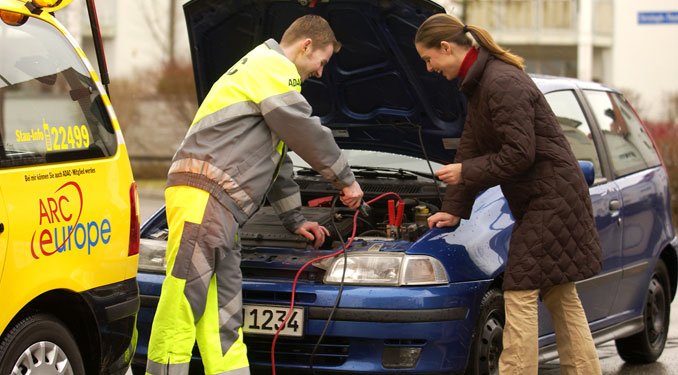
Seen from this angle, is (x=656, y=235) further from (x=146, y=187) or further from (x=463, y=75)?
(x=146, y=187)

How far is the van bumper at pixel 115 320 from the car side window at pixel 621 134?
9.89 ft

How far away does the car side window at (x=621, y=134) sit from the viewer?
7219 millimetres

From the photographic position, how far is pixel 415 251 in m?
5.61

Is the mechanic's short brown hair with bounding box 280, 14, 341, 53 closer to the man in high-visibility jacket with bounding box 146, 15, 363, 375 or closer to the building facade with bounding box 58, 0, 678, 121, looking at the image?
the man in high-visibility jacket with bounding box 146, 15, 363, 375

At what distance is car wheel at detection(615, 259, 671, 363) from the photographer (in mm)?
7523

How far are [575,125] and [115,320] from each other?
2.96 m

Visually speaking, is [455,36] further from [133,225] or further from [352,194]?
[133,225]

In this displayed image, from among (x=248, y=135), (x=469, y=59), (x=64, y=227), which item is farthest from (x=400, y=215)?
(x=64, y=227)

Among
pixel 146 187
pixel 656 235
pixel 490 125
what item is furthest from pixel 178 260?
pixel 146 187

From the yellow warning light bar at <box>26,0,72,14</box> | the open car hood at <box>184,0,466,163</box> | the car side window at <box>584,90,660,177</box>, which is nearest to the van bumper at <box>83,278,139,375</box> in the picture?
the yellow warning light bar at <box>26,0,72,14</box>

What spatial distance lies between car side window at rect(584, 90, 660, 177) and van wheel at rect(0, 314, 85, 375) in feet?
11.1

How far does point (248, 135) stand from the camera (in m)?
5.34

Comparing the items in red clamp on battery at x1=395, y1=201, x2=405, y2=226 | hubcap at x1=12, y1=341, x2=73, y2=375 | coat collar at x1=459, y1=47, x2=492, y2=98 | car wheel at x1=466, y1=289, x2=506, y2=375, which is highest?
coat collar at x1=459, y1=47, x2=492, y2=98

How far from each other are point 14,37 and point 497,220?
2392 millimetres
